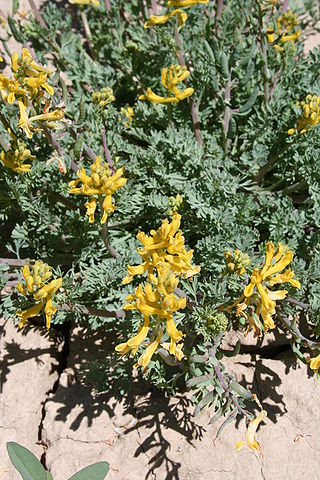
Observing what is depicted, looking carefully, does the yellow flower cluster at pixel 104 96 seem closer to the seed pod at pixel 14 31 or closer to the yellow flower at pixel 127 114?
the yellow flower at pixel 127 114

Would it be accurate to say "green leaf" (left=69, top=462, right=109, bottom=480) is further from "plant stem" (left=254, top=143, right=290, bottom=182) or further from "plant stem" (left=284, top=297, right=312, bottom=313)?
"plant stem" (left=254, top=143, right=290, bottom=182)

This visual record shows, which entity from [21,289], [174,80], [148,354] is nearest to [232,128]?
[174,80]

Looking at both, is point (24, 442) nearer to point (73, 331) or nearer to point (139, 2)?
point (73, 331)

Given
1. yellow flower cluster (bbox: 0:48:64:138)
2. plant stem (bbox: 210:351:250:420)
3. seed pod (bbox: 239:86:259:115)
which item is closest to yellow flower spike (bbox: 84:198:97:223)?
yellow flower cluster (bbox: 0:48:64:138)

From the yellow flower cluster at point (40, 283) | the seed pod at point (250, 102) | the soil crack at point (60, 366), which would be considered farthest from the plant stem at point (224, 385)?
the seed pod at point (250, 102)

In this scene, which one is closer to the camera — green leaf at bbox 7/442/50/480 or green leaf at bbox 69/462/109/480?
green leaf at bbox 7/442/50/480

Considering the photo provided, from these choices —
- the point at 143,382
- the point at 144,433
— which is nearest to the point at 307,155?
the point at 143,382

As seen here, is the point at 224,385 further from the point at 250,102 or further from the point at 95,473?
the point at 250,102
